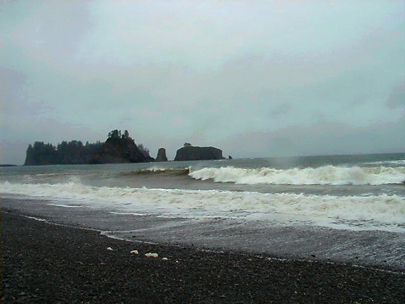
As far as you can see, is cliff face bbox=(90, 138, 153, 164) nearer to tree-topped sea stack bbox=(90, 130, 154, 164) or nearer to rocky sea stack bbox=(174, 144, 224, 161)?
tree-topped sea stack bbox=(90, 130, 154, 164)

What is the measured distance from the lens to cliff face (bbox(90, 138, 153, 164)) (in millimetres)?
129375

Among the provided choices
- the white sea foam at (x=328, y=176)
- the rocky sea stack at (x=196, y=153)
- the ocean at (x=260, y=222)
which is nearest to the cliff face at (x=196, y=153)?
the rocky sea stack at (x=196, y=153)

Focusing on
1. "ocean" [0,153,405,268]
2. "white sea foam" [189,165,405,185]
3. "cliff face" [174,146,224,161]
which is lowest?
"ocean" [0,153,405,268]

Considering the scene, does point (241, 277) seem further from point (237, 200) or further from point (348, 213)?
point (237, 200)

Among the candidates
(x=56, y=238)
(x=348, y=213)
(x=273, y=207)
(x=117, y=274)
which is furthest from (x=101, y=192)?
(x=117, y=274)

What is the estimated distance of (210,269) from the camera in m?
4.78

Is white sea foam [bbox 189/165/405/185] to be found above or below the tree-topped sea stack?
below

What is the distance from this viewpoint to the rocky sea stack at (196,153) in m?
131

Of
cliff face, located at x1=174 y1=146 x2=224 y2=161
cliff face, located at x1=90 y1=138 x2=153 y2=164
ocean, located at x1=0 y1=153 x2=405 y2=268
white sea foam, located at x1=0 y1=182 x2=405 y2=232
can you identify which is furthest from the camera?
cliff face, located at x1=174 y1=146 x2=224 y2=161

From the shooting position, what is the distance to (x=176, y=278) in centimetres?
434

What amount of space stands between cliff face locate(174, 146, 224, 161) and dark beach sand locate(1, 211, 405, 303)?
12460cm

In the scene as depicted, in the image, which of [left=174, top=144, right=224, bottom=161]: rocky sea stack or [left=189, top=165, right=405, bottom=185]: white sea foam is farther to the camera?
[left=174, top=144, right=224, bottom=161]: rocky sea stack

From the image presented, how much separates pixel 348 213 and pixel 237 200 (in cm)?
442

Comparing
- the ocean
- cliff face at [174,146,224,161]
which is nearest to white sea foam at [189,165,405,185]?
the ocean
